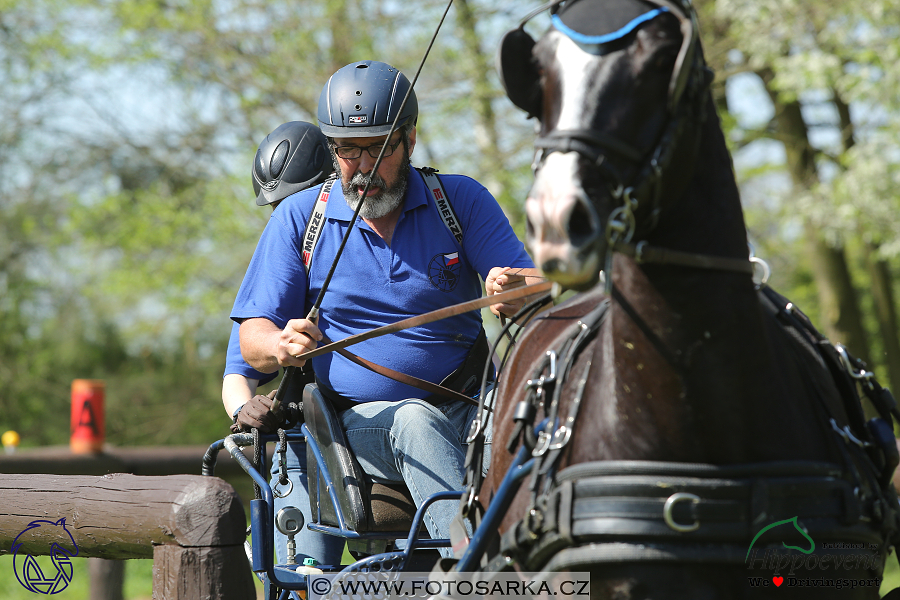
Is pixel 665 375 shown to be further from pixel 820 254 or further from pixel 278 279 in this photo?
pixel 820 254

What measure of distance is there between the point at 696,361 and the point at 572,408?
0.29m

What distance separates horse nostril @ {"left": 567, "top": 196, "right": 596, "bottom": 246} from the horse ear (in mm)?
353

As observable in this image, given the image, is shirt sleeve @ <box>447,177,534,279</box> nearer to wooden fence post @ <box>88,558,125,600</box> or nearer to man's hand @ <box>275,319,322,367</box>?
man's hand @ <box>275,319,322,367</box>

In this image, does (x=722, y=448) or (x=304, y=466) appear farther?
(x=304, y=466)

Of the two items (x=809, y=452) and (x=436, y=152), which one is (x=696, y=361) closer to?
(x=809, y=452)

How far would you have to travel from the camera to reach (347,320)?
3232mm

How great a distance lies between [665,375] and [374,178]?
1.70 m

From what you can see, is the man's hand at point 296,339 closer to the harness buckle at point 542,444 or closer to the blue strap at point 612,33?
the harness buckle at point 542,444

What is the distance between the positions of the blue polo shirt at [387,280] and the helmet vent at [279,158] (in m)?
1.20

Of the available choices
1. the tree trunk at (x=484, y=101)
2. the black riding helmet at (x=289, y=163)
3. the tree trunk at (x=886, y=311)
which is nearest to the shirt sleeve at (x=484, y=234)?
the black riding helmet at (x=289, y=163)

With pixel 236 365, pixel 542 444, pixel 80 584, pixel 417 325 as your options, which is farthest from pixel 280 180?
pixel 80 584

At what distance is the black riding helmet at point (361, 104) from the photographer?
3215mm

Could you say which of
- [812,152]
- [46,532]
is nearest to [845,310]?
[812,152]

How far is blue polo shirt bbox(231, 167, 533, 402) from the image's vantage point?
126 inches
